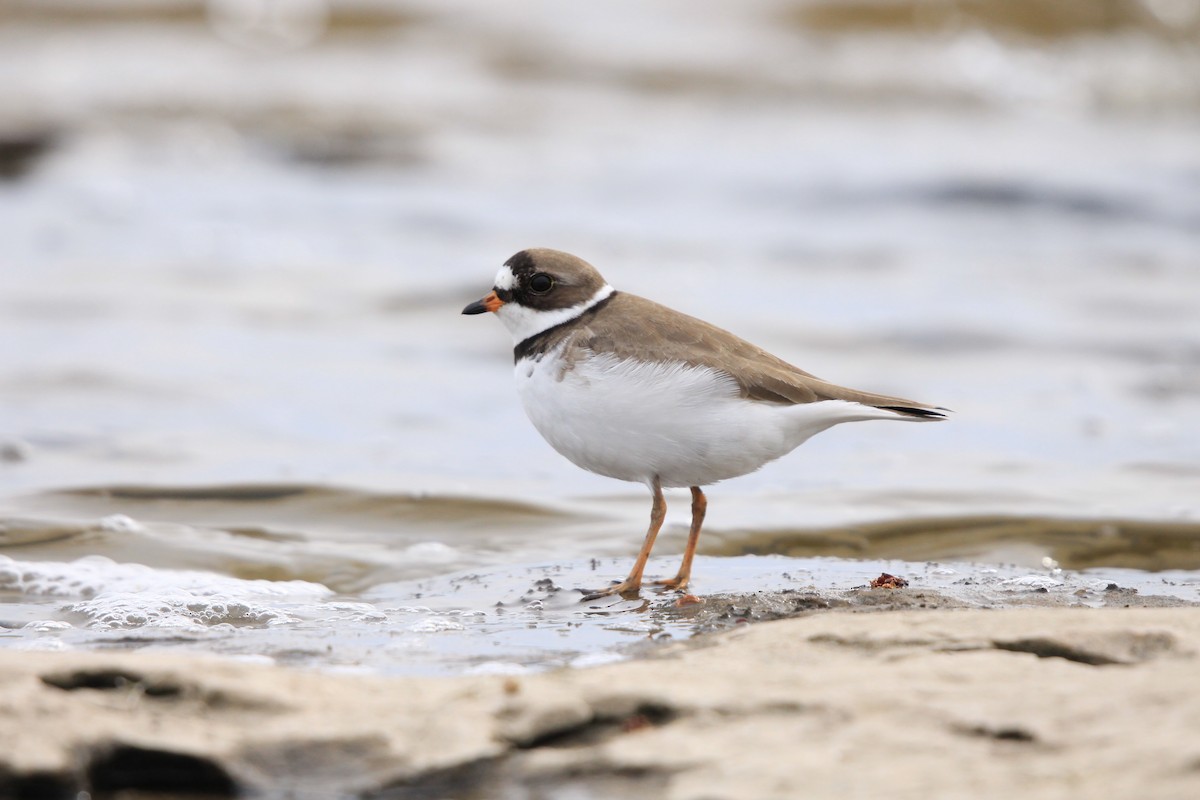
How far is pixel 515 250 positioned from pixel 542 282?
9.19m

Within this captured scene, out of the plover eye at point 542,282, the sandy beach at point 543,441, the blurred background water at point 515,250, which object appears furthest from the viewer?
the blurred background water at point 515,250

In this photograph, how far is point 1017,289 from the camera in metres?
13.0

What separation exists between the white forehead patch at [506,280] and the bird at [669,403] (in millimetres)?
297

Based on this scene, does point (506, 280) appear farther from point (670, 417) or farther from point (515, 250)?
point (515, 250)

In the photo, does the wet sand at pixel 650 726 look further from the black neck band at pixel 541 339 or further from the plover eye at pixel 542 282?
the plover eye at pixel 542 282

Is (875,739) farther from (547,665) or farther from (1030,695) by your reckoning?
(547,665)

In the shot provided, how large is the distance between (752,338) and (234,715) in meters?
8.21

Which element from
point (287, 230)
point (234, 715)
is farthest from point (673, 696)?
point (287, 230)

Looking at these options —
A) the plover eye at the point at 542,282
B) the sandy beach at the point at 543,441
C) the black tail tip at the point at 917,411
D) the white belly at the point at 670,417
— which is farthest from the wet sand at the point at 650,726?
the plover eye at the point at 542,282

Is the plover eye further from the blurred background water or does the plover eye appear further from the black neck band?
the blurred background water

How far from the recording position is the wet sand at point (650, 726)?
302 centimetres

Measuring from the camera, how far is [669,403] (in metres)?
4.99

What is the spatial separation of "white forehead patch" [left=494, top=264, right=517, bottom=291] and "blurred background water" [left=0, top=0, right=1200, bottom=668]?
1165 millimetres

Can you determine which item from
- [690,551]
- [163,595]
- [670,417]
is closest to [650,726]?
[670,417]
